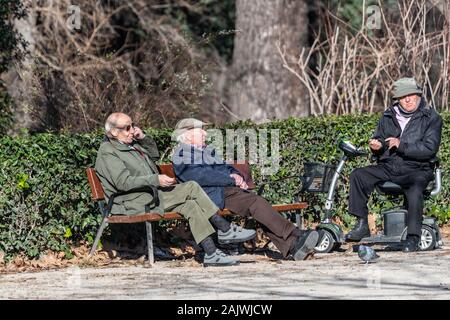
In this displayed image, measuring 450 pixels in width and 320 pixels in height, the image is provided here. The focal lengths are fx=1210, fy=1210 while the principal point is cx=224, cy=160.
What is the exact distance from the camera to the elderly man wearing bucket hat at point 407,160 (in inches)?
427

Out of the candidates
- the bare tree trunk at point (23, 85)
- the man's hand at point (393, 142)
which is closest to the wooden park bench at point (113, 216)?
the man's hand at point (393, 142)

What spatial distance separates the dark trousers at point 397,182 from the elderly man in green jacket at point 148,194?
1.13 metres

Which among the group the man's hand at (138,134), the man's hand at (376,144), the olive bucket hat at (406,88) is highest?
the olive bucket hat at (406,88)

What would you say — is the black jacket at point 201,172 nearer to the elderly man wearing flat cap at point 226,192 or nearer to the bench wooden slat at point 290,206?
the elderly man wearing flat cap at point 226,192

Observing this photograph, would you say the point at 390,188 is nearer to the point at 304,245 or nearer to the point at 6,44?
the point at 304,245

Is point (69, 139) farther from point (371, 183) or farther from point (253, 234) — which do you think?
point (371, 183)

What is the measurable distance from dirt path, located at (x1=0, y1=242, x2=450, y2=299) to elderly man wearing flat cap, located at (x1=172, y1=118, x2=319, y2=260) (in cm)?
18

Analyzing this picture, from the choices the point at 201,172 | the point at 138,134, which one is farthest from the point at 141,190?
the point at 138,134

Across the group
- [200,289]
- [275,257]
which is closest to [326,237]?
[275,257]

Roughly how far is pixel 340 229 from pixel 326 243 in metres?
0.20

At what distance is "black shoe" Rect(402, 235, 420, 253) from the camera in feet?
35.5

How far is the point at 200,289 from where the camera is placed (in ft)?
29.0

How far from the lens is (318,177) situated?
1121 cm

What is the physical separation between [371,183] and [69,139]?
276cm
